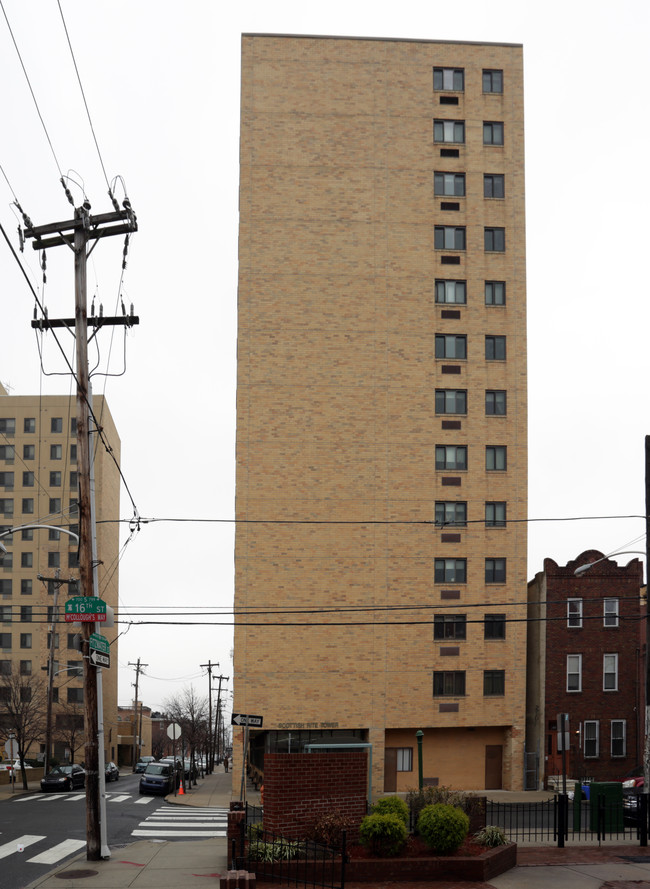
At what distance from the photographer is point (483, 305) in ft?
160

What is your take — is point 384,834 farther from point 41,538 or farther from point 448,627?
point 41,538

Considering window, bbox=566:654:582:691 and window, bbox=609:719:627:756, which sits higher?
window, bbox=566:654:582:691

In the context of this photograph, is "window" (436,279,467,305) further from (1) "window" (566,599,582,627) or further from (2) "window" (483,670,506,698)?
(2) "window" (483,670,506,698)

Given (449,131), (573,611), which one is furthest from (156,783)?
(449,131)

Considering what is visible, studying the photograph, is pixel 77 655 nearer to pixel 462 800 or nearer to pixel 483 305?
pixel 483 305

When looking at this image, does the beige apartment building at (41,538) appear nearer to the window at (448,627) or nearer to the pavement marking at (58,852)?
the window at (448,627)

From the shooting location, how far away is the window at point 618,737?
47.2 metres

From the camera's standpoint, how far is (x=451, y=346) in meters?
48.3

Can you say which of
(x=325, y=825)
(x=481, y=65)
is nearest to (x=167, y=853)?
(x=325, y=825)

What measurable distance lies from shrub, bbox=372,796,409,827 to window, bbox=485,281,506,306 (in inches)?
1369

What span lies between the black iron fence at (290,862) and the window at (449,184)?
3872cm

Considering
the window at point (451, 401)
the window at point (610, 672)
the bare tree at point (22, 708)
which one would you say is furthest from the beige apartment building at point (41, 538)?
the window at point (610, 672)

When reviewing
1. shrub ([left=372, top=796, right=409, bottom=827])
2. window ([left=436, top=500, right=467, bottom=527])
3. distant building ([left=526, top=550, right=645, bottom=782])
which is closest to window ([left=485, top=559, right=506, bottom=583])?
distant building ([left=526, top=550, right=645, bottom=782])

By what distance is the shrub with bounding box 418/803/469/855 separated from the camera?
17188 millimetres
